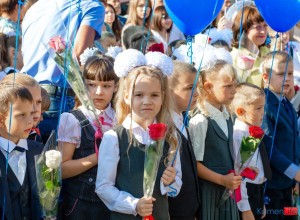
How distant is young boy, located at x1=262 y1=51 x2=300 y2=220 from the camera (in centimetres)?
563

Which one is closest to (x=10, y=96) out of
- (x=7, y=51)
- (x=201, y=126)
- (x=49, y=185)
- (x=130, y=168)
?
(x=49, y=185)

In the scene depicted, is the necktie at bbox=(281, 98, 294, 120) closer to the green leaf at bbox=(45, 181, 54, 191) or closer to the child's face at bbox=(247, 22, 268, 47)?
the child's face at bbox=(247, 22, 268, 47)

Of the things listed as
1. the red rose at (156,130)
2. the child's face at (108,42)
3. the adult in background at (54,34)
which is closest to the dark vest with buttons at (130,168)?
the red rose at (156,130)

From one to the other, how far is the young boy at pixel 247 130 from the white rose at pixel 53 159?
1.58 m

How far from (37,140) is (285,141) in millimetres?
2157

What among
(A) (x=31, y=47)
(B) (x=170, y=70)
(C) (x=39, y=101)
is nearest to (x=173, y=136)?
(B) (x=170, y=70)

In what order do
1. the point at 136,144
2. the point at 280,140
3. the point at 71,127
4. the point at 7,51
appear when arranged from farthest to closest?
the point at 280,140 → the point at 7,51 → the point at 71,127 → the point at 136,144

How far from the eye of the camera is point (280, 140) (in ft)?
18.9

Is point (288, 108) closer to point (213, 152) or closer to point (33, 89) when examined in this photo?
point (213, 152)

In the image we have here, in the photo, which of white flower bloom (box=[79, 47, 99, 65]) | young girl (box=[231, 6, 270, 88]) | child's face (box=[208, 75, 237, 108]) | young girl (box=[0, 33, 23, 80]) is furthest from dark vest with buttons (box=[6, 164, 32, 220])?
young girl (box=[231, 6, 270, 88])

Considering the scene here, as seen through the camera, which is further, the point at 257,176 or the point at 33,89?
the point at 257,176

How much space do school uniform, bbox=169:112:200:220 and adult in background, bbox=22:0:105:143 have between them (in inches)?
35.2

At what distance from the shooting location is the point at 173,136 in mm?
4160

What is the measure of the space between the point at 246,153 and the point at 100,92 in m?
0.98
